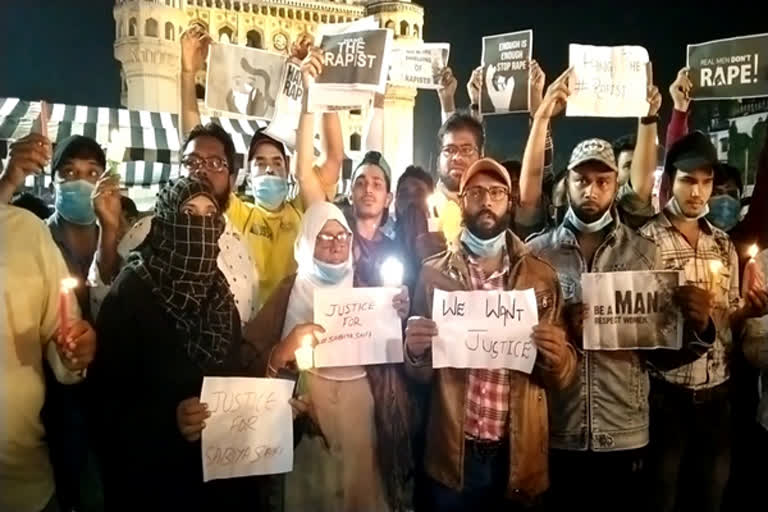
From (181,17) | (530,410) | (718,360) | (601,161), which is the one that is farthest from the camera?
(181,17)

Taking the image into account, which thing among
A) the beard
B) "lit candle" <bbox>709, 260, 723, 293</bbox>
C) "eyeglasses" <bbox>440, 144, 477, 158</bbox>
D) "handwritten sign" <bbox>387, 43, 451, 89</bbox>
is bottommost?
"lit candle" <bbox>709, 260, 723, 293</bbox>

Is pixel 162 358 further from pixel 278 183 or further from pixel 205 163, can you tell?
pixel 278 183

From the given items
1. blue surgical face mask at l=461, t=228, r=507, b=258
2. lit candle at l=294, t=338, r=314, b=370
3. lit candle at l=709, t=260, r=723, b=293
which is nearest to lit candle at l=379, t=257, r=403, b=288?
blue surgical face mask at l=461, t=228, r=507, b=258

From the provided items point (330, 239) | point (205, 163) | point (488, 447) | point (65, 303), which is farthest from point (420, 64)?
point (65, 303)

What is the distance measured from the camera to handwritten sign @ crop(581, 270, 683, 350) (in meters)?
3.31

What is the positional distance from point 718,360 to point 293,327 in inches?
87.8

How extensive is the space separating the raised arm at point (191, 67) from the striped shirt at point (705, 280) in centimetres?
282

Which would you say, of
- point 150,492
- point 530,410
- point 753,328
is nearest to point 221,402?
point 150,492

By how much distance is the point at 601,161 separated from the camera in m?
3.46

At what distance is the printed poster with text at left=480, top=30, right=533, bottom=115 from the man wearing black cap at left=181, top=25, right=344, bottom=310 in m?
1.16

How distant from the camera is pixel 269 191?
4098 mm

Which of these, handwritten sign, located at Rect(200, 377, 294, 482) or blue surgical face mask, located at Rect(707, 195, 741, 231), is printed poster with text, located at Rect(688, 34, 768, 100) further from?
handwritten sign, located at Rect(200, 377, 294, 482)

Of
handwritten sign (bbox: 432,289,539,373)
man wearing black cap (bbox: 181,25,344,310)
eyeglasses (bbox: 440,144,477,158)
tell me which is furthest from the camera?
eyeglasses (bbox: 440,144,477,158)

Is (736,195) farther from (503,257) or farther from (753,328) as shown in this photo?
(503,257)
